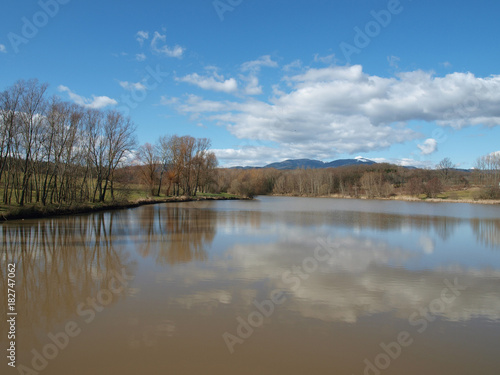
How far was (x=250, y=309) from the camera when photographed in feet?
18.3

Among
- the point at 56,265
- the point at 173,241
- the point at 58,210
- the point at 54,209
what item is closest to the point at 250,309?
the point at 56,265

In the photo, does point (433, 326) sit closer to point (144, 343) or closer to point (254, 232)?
point (144, 343)

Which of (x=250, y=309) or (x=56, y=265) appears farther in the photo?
(x=56, y=265)

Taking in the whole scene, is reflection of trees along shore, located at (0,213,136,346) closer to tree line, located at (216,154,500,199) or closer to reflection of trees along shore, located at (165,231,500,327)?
reflection of trees along shore, located at (165,231,500,327)

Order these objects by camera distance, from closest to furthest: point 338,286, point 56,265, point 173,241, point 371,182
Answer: point 338,286
point 56,265
point 173,241
point 371,182

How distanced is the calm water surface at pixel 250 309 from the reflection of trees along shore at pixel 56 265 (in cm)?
4

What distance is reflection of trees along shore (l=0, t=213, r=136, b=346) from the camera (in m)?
5.52

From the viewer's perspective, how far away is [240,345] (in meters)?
4.36

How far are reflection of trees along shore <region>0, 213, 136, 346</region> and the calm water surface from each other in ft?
0.14

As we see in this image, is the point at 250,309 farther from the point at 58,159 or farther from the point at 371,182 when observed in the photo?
Result: the point at 371,182

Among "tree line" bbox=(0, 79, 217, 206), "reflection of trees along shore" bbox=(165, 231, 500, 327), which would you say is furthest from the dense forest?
"reflection of trees along shore" bbox=(165, 231, 500, 327)

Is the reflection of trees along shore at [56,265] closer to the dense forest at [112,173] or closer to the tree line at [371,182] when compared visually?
the dense forest at [112,173]

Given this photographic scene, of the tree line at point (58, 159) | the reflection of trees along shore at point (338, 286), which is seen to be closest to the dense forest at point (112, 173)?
the tree line at point (58, 159)

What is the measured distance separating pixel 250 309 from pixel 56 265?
5.74 meters
